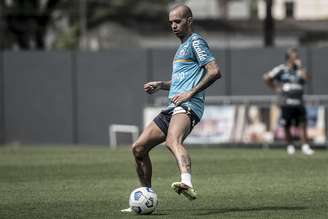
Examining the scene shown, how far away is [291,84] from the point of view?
22844 mm

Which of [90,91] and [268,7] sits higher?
[268,7]

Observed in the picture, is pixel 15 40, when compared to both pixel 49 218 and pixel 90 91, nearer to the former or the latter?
pixel 90 91

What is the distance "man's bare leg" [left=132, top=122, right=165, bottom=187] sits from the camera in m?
11.5

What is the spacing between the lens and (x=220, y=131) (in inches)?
1021

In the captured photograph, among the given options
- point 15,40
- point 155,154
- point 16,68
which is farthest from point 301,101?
point 15,40

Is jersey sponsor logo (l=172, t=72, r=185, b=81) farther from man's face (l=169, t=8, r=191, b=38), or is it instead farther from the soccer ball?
the soccer ball

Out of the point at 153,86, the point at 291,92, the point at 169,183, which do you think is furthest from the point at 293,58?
the point at 153,86

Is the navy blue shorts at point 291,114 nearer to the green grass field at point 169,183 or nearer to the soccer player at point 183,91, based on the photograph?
the green grass field at point 169,183

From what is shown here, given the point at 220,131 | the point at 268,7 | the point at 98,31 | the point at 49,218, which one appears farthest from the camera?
the point at 98,31

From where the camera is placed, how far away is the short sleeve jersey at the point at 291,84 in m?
22.7

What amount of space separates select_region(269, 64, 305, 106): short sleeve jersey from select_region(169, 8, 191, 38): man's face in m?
11.5

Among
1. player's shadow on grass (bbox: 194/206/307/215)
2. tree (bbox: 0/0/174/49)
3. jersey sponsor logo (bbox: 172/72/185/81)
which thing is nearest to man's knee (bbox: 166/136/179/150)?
jersey sponsor logo (bbox: 172/72/185/81)

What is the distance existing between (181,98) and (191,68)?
1.43 ft

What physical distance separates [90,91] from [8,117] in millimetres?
2799
